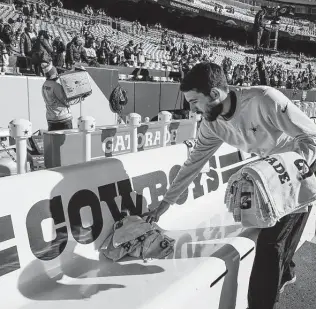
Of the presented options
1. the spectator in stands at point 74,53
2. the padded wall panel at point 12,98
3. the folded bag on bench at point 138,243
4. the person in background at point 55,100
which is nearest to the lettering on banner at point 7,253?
the folded bag on bench at point 138,243

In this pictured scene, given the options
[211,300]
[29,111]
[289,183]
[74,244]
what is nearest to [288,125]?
Result: [289,183]

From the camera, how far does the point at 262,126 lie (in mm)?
2072

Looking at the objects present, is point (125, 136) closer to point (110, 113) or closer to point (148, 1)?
point (110, 113)

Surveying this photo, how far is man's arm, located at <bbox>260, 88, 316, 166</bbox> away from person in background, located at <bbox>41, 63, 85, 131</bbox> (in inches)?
141

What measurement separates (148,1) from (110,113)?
3072 centimetres

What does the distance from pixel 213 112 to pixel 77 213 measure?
1064mm

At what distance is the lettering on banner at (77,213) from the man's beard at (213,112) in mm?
871

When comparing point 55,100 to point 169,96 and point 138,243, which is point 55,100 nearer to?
point 138,243

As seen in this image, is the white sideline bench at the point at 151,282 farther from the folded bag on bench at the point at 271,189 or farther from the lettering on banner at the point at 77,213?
the folded bag on bench at the point at 271,189

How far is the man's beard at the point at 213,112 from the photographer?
6.74 feet

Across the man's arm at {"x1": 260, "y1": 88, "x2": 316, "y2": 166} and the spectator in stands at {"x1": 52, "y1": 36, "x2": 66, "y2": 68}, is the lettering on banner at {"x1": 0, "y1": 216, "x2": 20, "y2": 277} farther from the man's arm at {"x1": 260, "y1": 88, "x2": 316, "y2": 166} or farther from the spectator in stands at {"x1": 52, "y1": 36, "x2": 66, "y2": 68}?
the spectator in stands at {"x1": 52, "y1": 36, "x2": 66, "y2": 68}

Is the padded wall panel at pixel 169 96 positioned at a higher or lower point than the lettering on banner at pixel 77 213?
higher

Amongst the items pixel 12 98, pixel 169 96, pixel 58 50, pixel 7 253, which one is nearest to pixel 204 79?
pixel 7 253

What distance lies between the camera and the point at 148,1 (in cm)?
3584
